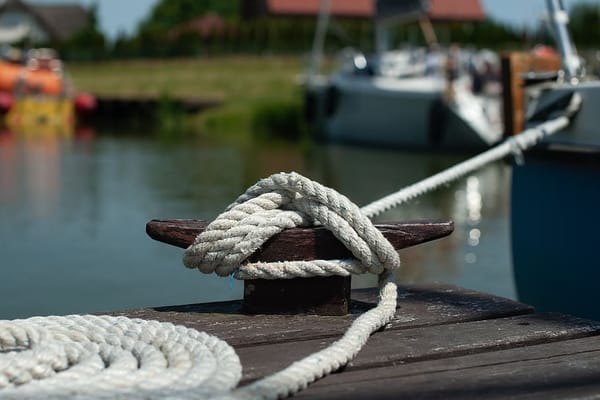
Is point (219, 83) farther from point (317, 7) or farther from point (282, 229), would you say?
point (282, 229)

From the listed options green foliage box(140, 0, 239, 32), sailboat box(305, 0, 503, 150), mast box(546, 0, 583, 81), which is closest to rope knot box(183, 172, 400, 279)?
mast box(546, 0, 583, 81)

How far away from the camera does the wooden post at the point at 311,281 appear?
2.59m

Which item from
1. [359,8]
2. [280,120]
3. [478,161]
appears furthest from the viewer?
[359,8]

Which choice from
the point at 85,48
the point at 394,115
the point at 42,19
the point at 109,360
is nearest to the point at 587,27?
the point at 394,115

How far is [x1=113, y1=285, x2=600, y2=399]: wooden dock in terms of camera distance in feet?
6.75

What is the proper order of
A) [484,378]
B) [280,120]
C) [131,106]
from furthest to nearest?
[131,106], [280,120], [484,378]

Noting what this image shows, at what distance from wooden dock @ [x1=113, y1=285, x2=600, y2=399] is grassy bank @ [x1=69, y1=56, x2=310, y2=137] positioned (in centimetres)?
2127

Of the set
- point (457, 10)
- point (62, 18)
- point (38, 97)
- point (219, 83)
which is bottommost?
point (38, 97)

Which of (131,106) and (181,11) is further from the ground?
(181,11)

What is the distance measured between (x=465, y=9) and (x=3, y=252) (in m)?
41.5

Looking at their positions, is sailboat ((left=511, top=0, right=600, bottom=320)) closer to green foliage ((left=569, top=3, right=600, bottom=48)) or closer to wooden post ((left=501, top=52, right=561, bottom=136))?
wooden post ((left=501, top=52, right=561, bottom=136))

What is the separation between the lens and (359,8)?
44906 mm

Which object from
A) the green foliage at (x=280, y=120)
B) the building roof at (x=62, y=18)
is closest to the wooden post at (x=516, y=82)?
the green foliage at (x=280, y=120)

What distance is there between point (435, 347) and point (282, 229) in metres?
0.47
